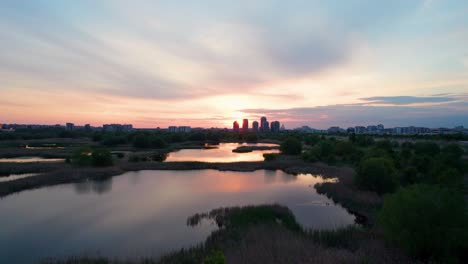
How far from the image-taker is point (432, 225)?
33.3 feet

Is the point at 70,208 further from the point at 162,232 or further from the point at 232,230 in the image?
the point at 232,230

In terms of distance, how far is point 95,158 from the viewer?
3681cm

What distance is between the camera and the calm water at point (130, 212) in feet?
45.9

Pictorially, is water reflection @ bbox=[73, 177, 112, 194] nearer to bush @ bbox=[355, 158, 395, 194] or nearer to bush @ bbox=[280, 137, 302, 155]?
bush @ bbox=[355, 158, 395, 194]

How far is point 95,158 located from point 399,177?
3666 cm

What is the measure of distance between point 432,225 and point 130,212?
17.7 m

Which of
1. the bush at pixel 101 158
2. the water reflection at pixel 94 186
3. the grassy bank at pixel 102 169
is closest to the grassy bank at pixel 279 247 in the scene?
the water reflection at pixel 94 186

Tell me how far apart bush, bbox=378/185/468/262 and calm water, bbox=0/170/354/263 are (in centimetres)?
594

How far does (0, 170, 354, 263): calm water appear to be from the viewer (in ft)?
45.9

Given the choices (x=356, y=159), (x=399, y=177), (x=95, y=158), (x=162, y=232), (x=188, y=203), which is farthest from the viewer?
(x=356, y=159)

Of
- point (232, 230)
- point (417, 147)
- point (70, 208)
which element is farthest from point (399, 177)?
point (70, 208)

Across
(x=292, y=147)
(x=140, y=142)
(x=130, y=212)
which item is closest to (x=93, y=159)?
(x=130, y=212)

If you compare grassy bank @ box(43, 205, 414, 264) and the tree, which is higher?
the tree

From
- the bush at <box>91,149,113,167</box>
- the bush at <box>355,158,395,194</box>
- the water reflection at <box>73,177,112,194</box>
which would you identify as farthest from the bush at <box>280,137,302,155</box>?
the water reflection at <box>73,177,112,194</box>
